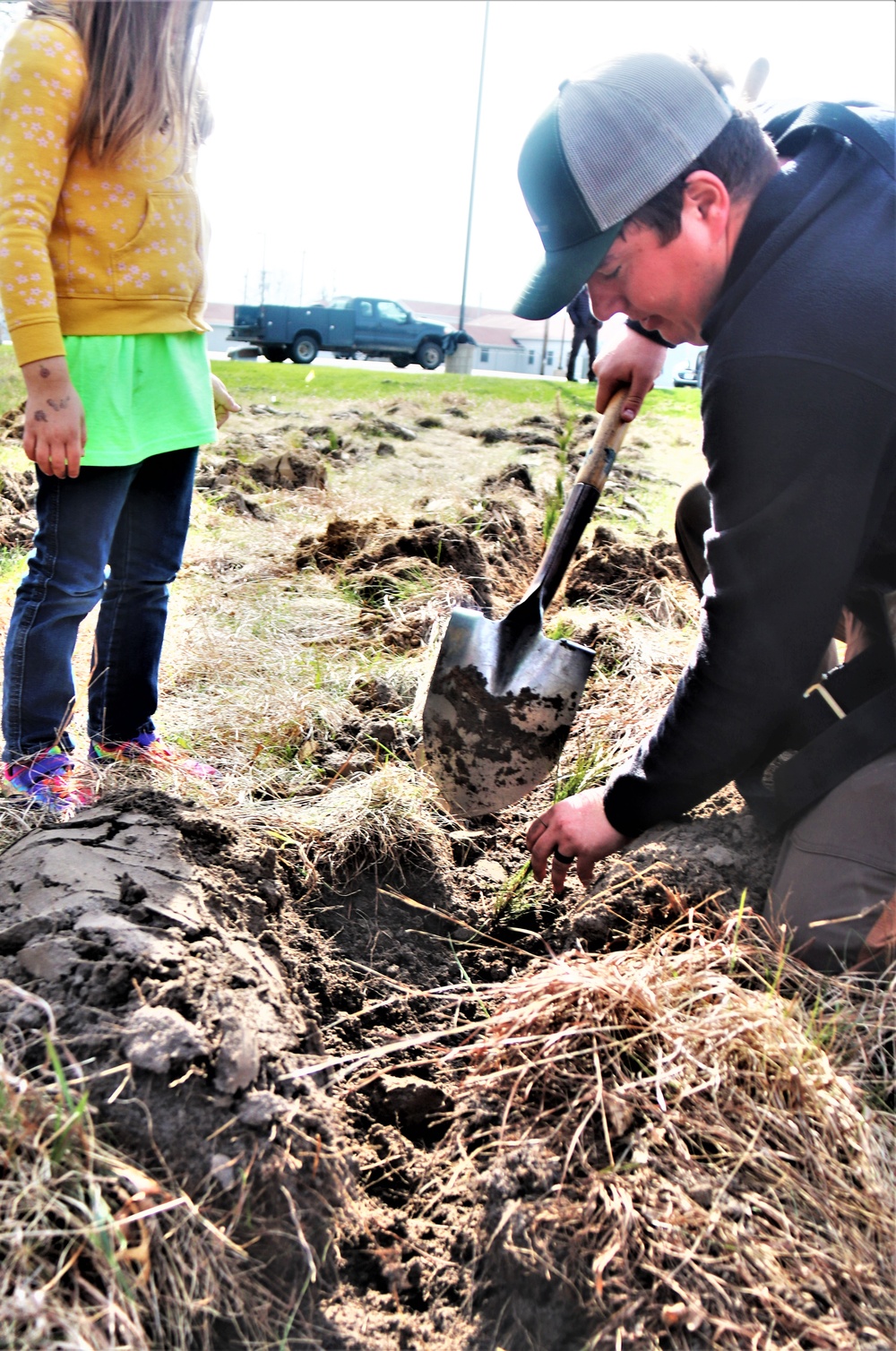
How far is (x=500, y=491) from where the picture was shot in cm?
525

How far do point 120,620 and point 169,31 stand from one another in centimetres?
122

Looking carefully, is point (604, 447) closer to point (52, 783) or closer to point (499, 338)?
point (52, 783)

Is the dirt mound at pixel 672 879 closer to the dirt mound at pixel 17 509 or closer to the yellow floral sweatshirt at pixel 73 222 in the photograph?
the yellow floral sweatshirt at pixel 73 222

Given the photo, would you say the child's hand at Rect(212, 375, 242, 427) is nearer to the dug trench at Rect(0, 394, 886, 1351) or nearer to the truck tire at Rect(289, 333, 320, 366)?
the dug trench at Rect(0, 394, 886, 1351)

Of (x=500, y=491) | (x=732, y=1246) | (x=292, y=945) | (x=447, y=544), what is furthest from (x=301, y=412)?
(x=732, y=1246)

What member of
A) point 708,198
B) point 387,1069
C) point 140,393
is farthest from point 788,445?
point 140,393

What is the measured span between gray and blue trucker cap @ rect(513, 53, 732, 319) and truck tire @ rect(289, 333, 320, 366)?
23.9 m

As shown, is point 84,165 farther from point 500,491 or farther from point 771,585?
point 500,491

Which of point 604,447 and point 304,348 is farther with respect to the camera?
point 304,348

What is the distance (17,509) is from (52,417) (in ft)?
9.27

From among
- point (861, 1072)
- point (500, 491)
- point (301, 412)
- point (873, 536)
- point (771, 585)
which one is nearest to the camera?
point (861, 1072)

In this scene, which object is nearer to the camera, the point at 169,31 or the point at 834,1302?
the point at 834,1302

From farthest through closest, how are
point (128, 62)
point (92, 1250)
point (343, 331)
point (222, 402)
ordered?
1. point (343, 331)
2. point (222, 402)
3. point (128, 62)
4. point (92, 1250)

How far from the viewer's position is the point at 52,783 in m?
2.02
